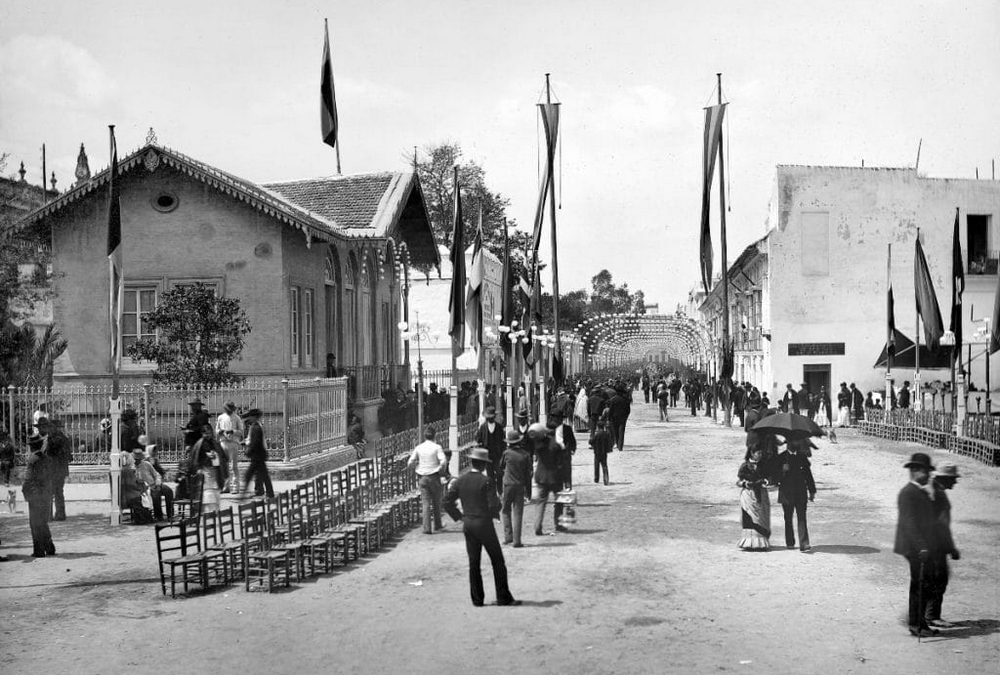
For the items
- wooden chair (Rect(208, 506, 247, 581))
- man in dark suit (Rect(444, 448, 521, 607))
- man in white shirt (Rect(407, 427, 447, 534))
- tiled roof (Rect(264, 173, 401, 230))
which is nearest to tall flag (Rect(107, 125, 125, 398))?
man in white shirt (Rect(407, 427, 447, 534))

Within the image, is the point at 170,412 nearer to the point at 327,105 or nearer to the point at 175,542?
the point at 175,542

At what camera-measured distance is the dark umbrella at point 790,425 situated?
1298 centimetres

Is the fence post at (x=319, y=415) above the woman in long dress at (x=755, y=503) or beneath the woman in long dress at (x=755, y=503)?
above

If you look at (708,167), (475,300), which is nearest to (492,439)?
(475,300)

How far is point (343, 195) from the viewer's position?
93.4ft

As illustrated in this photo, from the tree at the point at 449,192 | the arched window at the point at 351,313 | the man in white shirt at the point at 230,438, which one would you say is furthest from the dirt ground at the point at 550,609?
the tree at the point at 449,192

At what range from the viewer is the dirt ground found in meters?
8.09

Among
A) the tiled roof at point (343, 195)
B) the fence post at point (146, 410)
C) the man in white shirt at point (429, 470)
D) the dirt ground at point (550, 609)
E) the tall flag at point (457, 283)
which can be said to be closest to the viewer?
the dirt ground at point (550, 609)

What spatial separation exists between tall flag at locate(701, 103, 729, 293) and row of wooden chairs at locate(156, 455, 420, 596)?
10.4 metres

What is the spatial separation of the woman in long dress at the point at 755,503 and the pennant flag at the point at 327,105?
16.7 meters

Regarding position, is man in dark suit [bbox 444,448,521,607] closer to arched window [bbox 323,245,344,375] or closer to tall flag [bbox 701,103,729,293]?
tall flag [bbox 701,103,729,293]

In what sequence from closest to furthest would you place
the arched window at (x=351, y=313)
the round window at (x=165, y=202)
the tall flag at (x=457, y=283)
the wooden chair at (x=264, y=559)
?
the wooden chair at (x=264, y=559)
the tall flag at (x=457, y=283)
the round window at (x=165, y=202)
the arched window at (x=351, y=313)

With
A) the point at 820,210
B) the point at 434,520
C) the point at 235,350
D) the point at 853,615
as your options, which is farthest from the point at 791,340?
the point at 853,615

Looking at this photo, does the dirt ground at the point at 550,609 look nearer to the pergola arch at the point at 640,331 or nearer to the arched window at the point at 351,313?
the arched window at the point at 351,313
